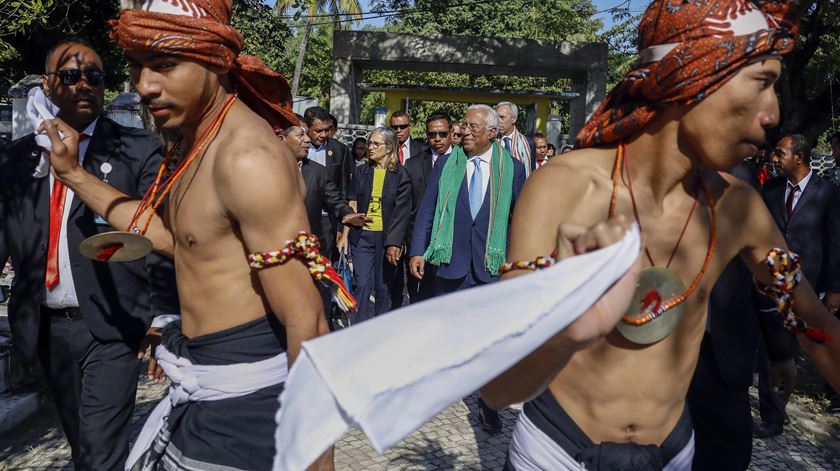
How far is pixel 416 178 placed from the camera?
8.19 meters

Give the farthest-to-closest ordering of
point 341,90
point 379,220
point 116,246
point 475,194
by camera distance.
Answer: point 341,90 → point 379,220 → point 475,194 → point 116,246

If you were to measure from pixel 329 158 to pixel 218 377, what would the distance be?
19.1 feet

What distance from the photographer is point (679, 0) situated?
2021mm

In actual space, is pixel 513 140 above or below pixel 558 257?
below

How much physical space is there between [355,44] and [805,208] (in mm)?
12915

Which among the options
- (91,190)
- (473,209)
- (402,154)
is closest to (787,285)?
(91,190)

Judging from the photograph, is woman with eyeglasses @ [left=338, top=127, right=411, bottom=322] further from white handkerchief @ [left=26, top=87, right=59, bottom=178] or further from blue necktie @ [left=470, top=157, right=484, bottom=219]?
white handkerchief @ [left=26, top=87, right=59, bottom=178]

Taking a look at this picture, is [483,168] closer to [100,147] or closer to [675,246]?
[100,147]

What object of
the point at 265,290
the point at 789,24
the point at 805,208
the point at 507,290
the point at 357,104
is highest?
the point at 789,24

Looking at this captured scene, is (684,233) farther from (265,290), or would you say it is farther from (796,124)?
(796,124)

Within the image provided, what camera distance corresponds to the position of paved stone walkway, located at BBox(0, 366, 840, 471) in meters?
4.70

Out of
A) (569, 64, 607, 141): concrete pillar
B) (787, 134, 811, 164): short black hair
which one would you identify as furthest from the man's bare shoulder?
(569, 64, 607, 141): concrete pillar

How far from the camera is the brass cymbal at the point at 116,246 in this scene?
265 cm

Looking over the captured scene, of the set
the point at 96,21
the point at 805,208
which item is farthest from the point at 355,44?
the point at 805,208
